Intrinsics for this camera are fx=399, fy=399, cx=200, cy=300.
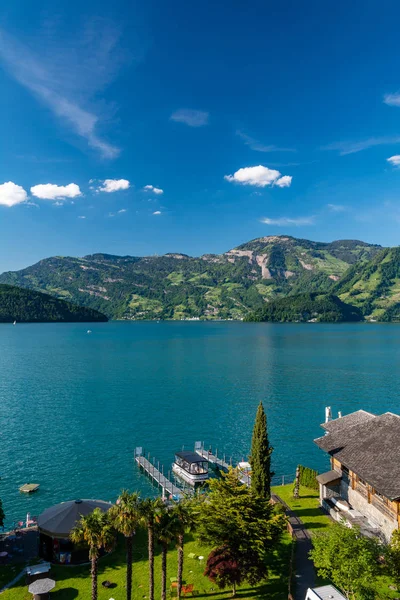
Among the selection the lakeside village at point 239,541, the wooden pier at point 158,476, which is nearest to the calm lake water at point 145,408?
the wooden pier at point 158,476

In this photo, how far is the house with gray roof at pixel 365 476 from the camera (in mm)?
33875

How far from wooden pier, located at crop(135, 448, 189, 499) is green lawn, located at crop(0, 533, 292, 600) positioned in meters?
15.6

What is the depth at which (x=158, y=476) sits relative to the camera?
58.2 metres

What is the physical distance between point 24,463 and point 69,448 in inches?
333

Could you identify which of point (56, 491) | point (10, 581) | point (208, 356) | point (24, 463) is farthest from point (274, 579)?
point (208, 356)

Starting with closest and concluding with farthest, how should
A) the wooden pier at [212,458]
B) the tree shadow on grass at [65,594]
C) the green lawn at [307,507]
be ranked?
the tree shadow on grass at [65,594] < the green lawn at [307,507] < the wooden pier at [212,458]

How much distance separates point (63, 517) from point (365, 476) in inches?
1097

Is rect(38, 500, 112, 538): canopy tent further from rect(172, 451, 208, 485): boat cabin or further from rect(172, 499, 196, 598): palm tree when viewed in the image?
rect(172, 451, 208, 485): boat cabin

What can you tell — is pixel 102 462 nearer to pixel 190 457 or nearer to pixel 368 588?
pixel 190 457

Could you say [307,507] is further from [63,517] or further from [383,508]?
[63,517]

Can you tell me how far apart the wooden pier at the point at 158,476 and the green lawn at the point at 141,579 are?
15.6m

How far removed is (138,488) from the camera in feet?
184

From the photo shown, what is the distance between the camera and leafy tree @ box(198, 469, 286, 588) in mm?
28844

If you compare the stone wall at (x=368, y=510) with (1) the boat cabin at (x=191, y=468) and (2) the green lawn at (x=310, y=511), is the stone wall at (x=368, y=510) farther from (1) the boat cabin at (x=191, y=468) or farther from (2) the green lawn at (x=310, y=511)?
(1) the boat cabin at (x=191, y=468)
